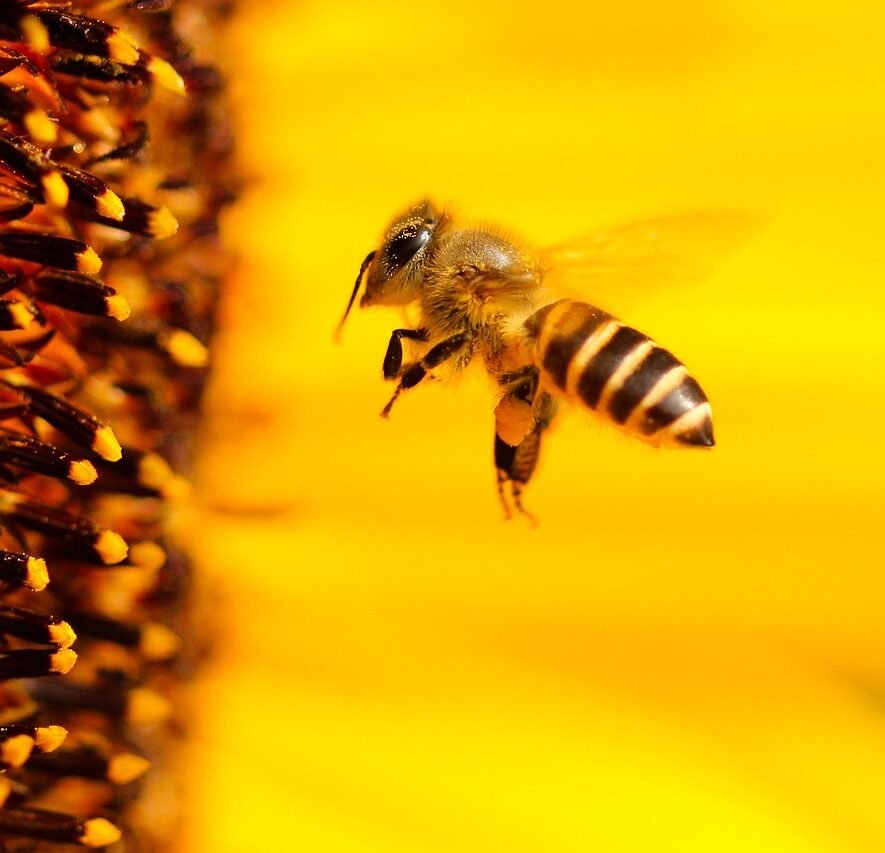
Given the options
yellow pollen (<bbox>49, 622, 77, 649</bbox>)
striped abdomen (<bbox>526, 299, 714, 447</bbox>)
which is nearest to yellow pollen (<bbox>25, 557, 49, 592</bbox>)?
→ yellow pollen (<bbox>49, 622, 77, 649</bbox>)

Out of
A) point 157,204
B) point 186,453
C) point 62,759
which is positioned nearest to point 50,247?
point 157,204

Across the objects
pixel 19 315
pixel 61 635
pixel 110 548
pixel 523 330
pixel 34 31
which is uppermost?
pixel 34 31

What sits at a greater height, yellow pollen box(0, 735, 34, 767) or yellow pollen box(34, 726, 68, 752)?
yellow pollen box(34, 726, 68, 752)

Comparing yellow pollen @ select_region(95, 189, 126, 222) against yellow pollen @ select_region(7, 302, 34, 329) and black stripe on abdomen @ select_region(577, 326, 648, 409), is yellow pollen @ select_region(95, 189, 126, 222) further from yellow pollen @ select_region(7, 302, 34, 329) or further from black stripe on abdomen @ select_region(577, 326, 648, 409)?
black stripe on abdomen @ select_region(577, 326, 648, 409)

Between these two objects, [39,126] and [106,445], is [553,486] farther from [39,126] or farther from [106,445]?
[39,126]

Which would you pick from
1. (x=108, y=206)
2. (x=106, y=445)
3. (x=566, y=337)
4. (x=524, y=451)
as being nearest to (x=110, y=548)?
(x=106, y=445)

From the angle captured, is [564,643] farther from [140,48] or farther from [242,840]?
[140,48]

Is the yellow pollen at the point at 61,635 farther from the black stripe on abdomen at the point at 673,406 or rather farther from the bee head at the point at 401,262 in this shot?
the black stripe on abdomen at the point at 673,406
